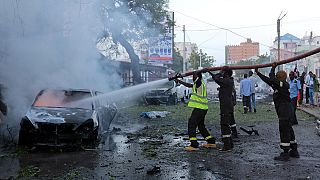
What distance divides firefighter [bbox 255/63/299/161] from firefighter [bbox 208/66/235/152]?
3.45 feet

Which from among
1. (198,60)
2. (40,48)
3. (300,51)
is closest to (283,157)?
(40,48)

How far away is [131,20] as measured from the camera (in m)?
17.5

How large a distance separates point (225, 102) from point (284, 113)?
1.41 m

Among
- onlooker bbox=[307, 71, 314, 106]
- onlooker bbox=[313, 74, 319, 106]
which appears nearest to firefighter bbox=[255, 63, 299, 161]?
onlooker bbox=[313, 74, 319, 106]

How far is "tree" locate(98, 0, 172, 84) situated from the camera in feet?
49.0

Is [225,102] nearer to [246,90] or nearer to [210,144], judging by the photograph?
[210,144]

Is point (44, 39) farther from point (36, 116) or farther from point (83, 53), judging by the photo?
point (36, 116)

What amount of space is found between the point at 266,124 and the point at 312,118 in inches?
104

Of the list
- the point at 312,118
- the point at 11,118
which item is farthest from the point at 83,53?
the point at 312,118

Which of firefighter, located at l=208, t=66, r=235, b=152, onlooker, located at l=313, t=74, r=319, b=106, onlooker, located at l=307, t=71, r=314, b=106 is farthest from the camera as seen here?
onlooker, located at l=307, t=71, r=314, b=106

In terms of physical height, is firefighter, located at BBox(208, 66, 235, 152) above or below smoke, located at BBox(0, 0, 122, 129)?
below

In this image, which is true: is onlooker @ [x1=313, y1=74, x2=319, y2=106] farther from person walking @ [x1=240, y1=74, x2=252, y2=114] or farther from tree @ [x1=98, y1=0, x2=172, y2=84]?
tree @ [x1=98, y1=0, x2=172, y2=84]

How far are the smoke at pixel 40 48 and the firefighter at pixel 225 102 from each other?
199 inches

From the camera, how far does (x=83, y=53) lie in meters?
12.2
